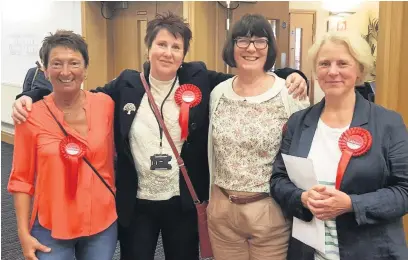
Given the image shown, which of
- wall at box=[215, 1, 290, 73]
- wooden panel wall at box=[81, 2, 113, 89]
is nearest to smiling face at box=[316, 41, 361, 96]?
wall at box=[215, 1, 290, 73]

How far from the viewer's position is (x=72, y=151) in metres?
1.75

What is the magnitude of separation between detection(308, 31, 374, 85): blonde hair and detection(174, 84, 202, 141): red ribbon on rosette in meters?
0.62

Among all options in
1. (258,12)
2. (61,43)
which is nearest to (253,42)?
(61,43)

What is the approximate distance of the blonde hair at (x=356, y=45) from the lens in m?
1.62

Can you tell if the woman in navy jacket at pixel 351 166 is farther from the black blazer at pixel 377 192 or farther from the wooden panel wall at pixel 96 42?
the wooden panel wall at pixel 96 42

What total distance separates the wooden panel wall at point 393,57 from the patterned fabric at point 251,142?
0.54m

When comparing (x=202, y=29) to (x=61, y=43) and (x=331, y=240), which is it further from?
(x=331, y=240)

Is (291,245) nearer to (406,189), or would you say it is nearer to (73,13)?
(406,189)

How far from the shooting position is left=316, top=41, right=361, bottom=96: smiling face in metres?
1.62

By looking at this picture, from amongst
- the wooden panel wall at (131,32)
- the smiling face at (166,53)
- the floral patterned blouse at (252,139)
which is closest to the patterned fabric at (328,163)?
the floral patterned blouse at (252,139)

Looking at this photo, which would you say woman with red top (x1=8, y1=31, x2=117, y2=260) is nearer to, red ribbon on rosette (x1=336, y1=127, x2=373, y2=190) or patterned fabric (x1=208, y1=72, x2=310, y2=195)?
patterned fabric (x1=208, y1=72, x2=310, y2=195)

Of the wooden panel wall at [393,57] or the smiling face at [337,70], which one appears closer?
the smiling face at [337,70]

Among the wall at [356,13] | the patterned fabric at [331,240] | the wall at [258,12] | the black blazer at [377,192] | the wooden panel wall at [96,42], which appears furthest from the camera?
the wall at [356,13]

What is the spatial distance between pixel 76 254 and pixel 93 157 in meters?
0.43
